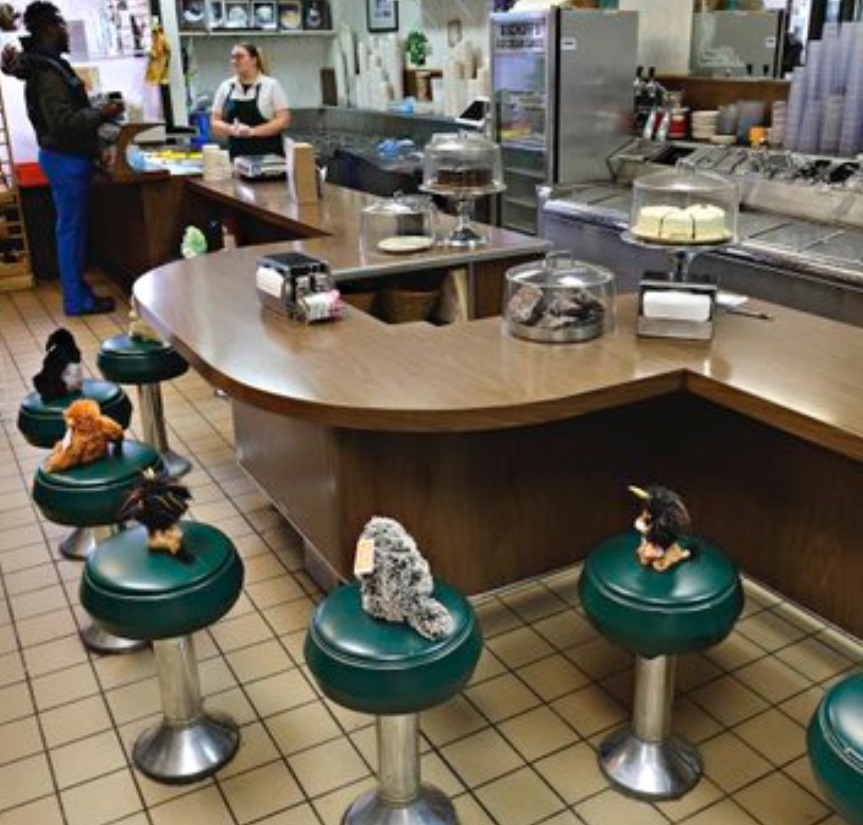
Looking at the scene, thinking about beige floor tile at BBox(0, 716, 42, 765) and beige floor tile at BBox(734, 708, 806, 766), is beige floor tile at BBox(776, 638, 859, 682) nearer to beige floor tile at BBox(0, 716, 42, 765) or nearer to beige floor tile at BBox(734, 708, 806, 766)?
beige floor tile at BBox(734, 708, 806, 766)

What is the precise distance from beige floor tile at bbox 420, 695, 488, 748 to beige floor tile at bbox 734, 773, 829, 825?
0.69 m

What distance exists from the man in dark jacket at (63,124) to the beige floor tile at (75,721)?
14.6 ft

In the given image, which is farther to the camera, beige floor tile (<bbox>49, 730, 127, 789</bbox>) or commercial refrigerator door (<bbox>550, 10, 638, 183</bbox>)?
commercial refrigerator door (<bbox>550, 10, 638, 183</bbox>)

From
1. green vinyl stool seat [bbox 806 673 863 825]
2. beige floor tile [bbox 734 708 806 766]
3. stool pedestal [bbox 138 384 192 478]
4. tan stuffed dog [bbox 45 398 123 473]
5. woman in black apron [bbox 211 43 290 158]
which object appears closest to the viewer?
green vinyl stool seat [bbox 806 673 863 825]

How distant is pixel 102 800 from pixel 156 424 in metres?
1.96

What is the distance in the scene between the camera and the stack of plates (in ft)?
17.5

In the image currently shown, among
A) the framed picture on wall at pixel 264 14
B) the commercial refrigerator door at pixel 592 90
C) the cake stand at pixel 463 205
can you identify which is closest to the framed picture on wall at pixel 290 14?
the framed picture on wall at pixel 264 14

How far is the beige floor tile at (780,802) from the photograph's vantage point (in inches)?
86.9

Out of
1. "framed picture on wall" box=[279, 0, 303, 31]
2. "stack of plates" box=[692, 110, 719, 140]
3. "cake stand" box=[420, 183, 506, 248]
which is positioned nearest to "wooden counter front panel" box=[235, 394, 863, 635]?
"cake stand" box=[420, 183, 506, 248]

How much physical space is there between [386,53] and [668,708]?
6.85m

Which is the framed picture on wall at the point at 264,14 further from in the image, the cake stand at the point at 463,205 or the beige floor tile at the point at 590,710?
the beige floor tile at the point at 590,710

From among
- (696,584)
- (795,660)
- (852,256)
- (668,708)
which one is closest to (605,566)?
(696,584)

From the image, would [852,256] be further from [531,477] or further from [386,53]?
[386,53]

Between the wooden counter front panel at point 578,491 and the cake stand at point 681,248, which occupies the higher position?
the cake stand at point 681,248
